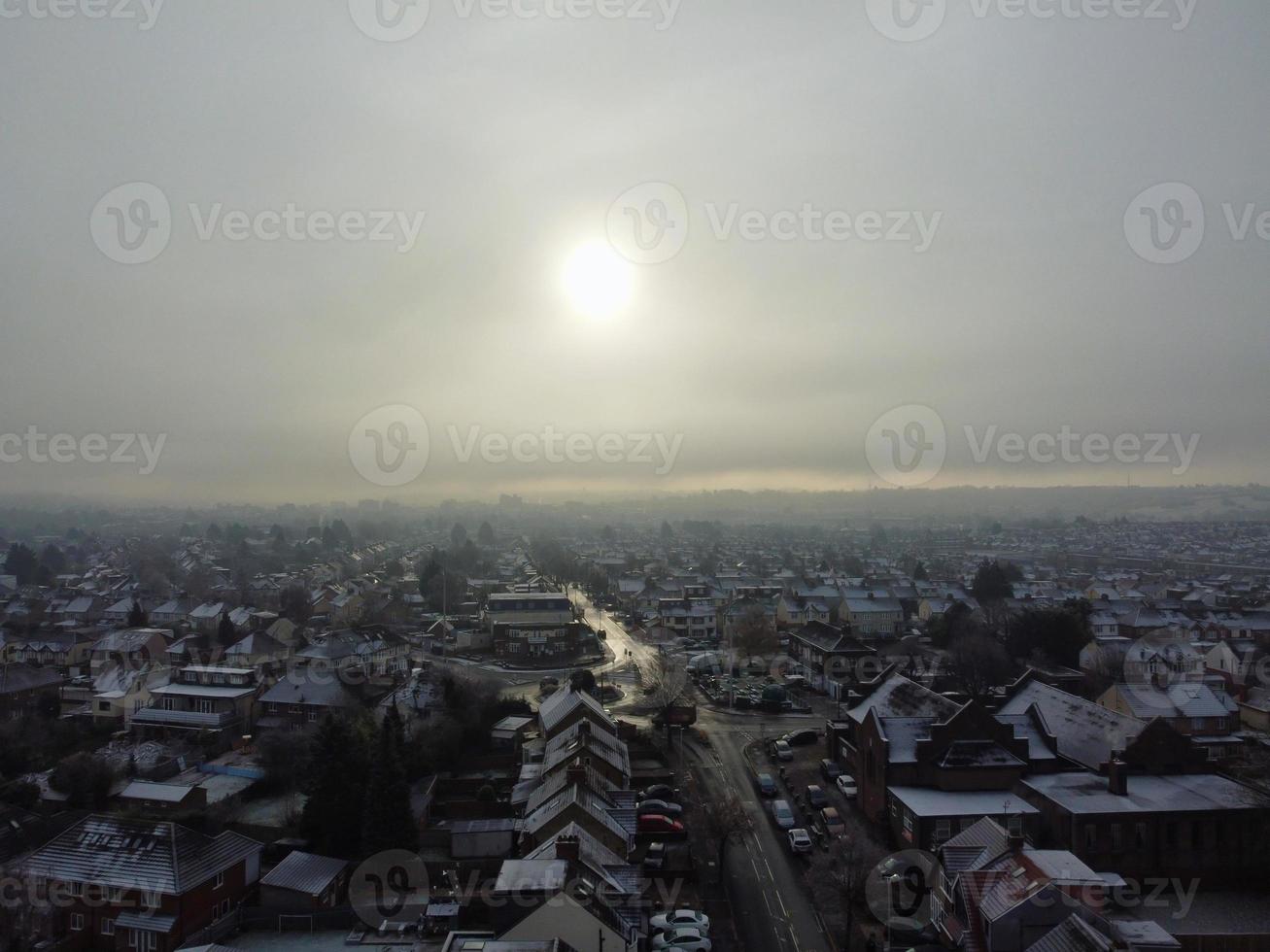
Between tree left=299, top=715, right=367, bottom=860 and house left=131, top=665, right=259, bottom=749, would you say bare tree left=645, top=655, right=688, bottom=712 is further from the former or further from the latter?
house left=131, top=665, right=259, bottom=749

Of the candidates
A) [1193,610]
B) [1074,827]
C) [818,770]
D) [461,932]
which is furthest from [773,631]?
[461,932]

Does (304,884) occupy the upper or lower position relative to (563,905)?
lower

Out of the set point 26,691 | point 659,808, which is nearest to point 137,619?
point 26,691

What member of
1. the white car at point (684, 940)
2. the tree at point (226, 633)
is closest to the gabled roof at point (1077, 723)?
the white car at point (684, 940)

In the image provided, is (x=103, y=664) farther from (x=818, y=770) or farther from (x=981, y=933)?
(x=981, y=933)

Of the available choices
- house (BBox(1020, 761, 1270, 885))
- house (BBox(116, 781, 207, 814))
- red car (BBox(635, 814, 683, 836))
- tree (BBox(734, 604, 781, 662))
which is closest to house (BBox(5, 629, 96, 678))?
house (BBox(116, 781, 207, 814))

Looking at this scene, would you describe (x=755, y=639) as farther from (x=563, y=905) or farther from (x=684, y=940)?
(x=563, y=905)
